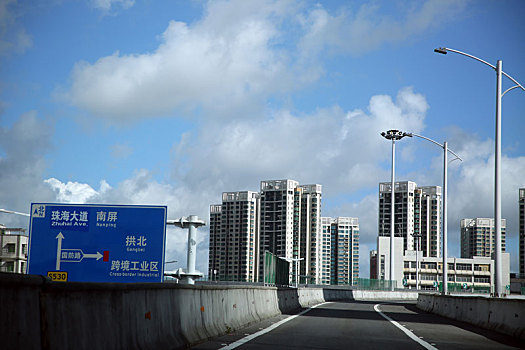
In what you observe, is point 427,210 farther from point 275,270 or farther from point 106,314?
point 106,314

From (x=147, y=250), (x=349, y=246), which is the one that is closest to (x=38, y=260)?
(x=147, y=250)

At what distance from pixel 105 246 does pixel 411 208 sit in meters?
125

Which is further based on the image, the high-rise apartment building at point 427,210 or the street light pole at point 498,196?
the high-rise apartment building at point 427,210

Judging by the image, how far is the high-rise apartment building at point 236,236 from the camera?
481 ft

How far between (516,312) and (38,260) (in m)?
11.8

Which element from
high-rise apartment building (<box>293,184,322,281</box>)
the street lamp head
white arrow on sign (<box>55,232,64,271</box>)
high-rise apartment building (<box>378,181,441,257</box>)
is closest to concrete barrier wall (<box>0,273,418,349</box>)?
white arrow on sign (<box>55,232,64,271</box>)

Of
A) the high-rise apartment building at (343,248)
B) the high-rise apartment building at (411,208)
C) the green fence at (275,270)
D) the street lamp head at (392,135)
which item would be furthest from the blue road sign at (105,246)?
the high-rise apartment building at (343,248)

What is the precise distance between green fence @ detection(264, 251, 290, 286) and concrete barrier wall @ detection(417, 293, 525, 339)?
7541 millimetres

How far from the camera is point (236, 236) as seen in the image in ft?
495

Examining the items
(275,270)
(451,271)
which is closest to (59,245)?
(275,270)

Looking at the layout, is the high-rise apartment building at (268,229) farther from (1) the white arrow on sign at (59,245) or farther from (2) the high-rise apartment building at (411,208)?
(1) the white arrow on sign at (59,245)

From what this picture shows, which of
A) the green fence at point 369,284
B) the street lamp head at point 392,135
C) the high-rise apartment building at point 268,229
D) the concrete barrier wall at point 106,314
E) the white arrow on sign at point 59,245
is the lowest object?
the green fence at point 369,284

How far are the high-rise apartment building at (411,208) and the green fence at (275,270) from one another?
98440mm

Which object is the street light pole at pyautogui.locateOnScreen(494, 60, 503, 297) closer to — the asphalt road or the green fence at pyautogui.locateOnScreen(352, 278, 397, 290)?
the asphalt road
